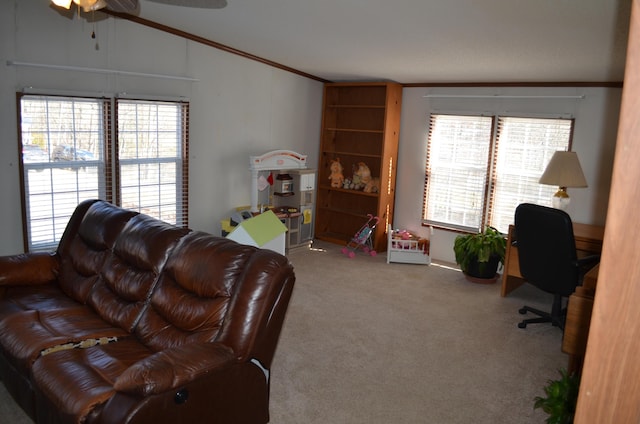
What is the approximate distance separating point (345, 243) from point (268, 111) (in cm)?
193

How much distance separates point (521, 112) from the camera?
5383 mm

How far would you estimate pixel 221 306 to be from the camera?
248cm

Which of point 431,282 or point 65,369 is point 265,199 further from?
point 65,369

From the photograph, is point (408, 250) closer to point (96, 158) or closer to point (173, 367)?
point (96, 158)

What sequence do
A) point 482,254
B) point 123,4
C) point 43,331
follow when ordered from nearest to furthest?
point 43,331
point 123,4
point 482,254

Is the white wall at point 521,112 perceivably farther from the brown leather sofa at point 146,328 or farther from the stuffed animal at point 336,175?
the brown leather sofa at point 146,328

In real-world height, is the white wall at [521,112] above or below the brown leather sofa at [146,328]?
above

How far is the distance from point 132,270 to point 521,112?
13.9 feet

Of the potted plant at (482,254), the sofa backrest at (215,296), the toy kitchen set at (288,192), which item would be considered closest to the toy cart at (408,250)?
the potted plant at (482,254)

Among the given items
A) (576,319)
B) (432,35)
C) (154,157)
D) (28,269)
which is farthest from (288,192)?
(576,319)

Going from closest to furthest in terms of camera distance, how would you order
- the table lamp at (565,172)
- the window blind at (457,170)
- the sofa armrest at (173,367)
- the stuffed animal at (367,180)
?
the sofa armrest at (173,367)
the table lamp at (565,172)
the window blind at (457,170)
the stuffed animal at (367,180)

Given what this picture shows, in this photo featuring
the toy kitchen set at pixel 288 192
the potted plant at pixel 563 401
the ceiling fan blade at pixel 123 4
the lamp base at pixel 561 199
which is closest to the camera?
the potted plant at pixel 563 401

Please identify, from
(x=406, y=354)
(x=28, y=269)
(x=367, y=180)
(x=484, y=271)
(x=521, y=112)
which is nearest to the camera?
(x=28, y=269)

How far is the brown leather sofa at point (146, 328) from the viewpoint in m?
2.08
